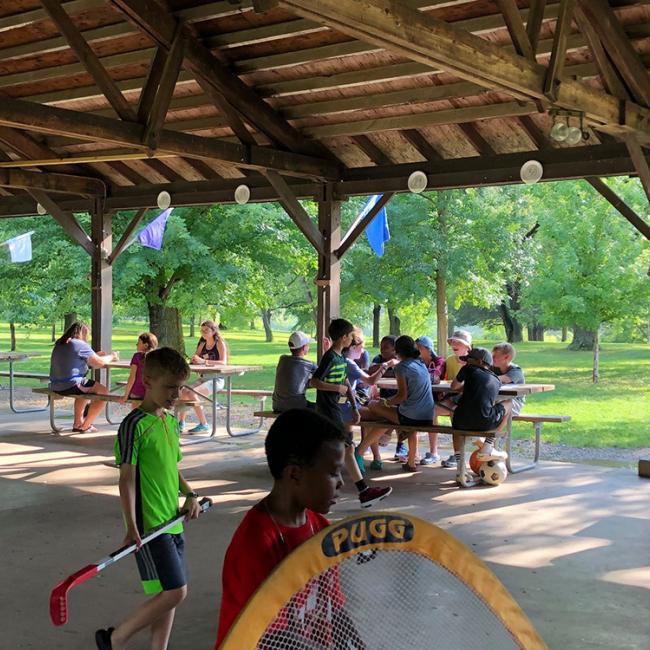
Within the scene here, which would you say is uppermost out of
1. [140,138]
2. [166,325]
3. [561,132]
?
[140,138]

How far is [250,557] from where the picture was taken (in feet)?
6.59

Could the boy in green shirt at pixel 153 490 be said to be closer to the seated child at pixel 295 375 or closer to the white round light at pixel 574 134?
the white round light at pixel 574 134

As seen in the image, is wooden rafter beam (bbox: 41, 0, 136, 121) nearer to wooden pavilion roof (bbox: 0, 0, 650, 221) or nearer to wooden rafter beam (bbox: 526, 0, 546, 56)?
wooden pavilion roof (bbox: 0, 0, 650, 221)

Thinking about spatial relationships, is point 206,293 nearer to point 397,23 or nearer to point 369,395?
point 369,395

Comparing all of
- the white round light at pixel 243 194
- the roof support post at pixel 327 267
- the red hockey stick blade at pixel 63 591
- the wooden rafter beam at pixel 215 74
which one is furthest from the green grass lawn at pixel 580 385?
the red hockey stick blade at pixel 63 591

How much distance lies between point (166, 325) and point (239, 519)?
13204mm

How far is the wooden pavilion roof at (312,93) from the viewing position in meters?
7.30

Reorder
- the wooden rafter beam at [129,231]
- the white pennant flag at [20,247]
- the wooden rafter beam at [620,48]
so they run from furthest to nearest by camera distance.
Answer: the white pennant flag at [20,247]
the wooden rafter beam at [129,231]
the wooden rafter beam at [620,48]

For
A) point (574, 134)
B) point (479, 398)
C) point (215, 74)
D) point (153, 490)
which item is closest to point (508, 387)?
point (479, 398)

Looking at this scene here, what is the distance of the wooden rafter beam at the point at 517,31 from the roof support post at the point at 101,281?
854cm

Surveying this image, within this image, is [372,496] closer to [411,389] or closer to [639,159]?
[411,389]

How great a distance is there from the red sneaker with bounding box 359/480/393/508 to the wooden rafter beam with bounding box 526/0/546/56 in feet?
11.0

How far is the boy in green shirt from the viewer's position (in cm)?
360

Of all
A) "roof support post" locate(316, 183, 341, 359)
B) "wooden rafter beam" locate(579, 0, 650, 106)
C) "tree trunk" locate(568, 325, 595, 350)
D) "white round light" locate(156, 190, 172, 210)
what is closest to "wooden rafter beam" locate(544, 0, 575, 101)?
"wooden rafter beam" locate(579, 0, 650, 106)
